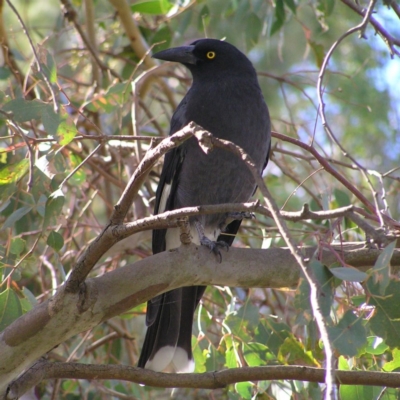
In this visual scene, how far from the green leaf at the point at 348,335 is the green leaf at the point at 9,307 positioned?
39.2 inches

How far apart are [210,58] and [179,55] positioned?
15 centimetres

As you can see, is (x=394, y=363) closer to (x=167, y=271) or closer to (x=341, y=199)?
(x=167, y=271)

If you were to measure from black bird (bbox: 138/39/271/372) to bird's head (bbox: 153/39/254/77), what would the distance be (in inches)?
5.1

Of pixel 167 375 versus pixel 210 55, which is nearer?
pixel 167 375

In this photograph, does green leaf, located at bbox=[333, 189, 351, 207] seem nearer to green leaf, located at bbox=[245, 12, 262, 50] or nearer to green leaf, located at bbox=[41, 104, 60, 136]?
green leaf, located at bbox=[245, 12, 262, 50]

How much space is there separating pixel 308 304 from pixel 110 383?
162 centimetres

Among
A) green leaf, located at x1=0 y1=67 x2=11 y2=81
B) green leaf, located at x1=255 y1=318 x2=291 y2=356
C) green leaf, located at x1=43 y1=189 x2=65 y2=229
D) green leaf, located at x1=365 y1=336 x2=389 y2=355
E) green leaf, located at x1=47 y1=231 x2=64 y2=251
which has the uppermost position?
green leaf, located at x1=0 y1=67 x2=11 y2=81

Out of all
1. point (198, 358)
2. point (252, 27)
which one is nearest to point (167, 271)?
point (198, 358)

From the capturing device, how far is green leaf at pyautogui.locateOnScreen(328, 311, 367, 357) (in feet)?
4.78

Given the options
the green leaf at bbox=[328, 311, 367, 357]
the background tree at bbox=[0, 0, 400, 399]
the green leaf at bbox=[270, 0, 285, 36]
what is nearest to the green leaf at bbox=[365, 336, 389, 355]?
the background tree at bbox=[0, 0, 400, 399]

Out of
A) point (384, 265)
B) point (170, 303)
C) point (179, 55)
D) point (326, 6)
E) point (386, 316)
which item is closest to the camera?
point (384, 265)

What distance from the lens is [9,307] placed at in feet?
6.49

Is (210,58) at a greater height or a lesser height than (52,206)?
greater

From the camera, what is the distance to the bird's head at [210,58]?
10.1ft
